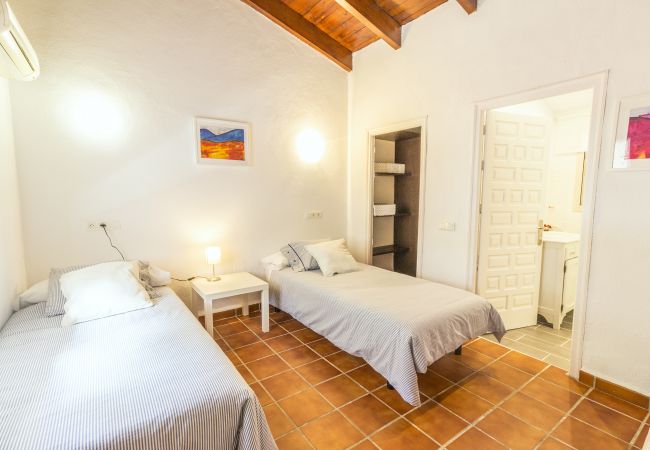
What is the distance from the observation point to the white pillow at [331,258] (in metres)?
3.30

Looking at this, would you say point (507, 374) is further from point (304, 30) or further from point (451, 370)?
point (304, 30)

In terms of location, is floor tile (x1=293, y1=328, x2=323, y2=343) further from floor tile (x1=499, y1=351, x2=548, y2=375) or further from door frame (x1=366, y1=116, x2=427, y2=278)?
floor tile (x1=499, y1=351, x2=548, y2=375)

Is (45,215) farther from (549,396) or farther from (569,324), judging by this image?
(569,324)

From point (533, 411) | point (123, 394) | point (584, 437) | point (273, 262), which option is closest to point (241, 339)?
point (273, 262)

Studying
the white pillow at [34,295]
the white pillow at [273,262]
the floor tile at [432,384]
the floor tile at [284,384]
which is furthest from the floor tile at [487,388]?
the white pillow at [34,295]

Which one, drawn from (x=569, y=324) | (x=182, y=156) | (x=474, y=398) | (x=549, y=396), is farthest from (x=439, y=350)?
(x=182, y=156)

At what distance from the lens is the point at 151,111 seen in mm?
2986

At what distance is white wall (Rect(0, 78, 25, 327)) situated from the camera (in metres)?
2.15

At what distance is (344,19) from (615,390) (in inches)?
157

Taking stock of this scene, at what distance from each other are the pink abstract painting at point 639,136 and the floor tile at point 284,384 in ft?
8.66

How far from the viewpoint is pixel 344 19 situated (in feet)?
11.5

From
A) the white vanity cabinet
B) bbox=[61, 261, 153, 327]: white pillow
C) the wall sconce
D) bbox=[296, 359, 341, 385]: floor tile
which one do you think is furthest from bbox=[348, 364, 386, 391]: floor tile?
the wall sconce

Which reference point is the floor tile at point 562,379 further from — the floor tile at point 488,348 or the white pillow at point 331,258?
the white pillow at point 331,258

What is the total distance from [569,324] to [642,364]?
56.7 inches
